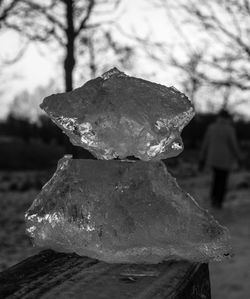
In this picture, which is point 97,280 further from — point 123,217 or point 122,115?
point 122,115

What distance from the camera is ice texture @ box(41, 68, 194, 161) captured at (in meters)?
1.39

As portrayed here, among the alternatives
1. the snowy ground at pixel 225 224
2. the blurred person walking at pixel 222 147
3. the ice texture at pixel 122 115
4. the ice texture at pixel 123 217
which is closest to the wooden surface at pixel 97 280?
the ice texture at pixel 123 217

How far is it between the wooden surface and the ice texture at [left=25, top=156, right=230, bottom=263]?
0.04 meters

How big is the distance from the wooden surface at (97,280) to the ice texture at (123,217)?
4cm

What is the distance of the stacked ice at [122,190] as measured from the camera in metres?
1.34

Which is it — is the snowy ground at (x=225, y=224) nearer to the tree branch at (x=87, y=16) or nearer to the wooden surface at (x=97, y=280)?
the wooden surface at (x=97, y=280)

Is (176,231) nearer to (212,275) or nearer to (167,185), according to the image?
(167,185)

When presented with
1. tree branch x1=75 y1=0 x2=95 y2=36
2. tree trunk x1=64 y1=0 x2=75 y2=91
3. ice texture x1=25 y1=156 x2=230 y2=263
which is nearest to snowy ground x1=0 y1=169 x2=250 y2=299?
ice texture x1=25 y1=156 x2=230 y2=263

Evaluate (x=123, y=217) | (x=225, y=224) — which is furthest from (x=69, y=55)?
(x=123, y=217)

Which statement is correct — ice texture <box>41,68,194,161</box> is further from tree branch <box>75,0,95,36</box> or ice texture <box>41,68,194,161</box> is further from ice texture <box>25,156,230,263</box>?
tree branch <box>75,0,95,36</box>

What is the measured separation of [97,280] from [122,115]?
19.4 inches

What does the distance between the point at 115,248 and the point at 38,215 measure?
0.92ft

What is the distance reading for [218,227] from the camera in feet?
4.71

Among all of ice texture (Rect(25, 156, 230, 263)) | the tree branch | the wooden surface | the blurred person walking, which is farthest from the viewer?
the tree branch
